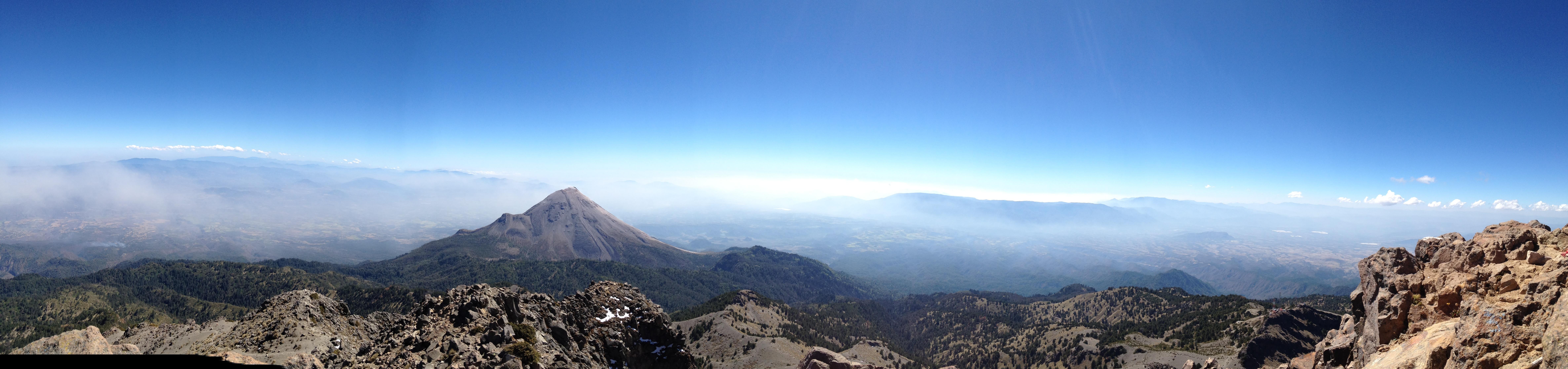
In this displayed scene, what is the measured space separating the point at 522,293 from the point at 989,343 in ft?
412

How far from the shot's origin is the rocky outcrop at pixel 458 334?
1042 inches

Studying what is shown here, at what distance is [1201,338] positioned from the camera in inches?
3895

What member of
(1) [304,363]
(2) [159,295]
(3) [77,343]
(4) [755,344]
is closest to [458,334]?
(1) [304,363]

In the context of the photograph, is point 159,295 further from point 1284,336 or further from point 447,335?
point 1284,336

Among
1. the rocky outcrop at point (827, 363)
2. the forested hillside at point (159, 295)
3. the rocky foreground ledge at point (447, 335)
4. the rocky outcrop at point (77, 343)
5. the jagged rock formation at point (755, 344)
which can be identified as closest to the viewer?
the rocky foreground ledge at point (447, 335)

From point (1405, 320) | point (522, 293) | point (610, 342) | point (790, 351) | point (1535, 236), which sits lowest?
point (790, 351)

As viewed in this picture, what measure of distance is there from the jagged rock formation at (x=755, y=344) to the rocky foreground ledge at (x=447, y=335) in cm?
3765

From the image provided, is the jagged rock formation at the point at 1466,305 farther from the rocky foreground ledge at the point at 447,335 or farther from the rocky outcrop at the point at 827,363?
the rocky outcrop at the point at 827,363

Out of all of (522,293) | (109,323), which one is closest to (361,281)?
(109,323)

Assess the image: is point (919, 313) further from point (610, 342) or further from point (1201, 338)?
point (610, 342)

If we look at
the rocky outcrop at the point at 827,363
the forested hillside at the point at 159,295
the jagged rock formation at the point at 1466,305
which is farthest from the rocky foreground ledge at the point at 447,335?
the forested hillside at the point at 159,295

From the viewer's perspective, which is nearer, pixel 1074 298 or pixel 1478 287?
pixel 1478 287

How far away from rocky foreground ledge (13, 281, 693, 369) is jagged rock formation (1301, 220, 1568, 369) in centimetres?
3632

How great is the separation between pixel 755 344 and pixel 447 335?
281ft
